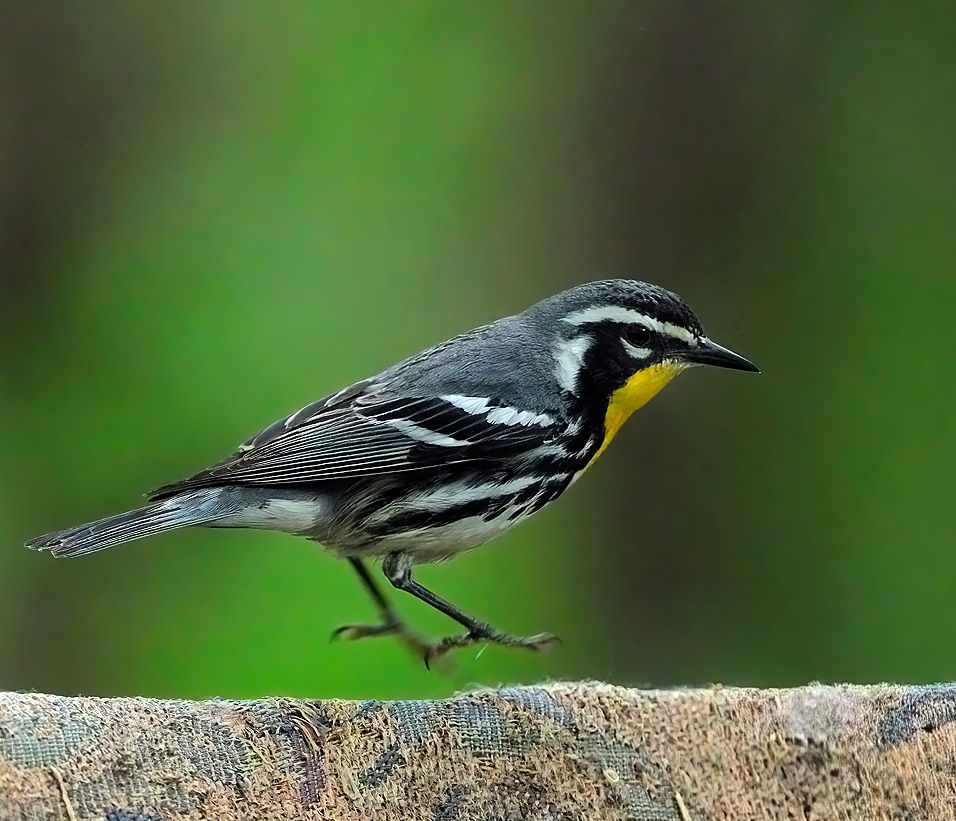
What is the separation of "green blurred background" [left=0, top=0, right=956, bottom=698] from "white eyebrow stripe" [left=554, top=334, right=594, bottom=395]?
1.90 feet

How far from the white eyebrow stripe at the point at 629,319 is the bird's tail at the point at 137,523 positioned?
61cm

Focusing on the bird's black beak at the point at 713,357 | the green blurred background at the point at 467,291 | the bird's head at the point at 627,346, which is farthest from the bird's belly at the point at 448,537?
the green blurred background at the point at 467,291

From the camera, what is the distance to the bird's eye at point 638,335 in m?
1.52

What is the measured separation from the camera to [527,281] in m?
2.17

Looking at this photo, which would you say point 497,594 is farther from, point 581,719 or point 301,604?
point 581,719

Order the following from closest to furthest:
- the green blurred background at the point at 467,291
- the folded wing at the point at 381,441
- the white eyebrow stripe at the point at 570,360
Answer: the folded wing at the point at 381,441 < the white eyebrow stripe at the point at 570,360 < the green blurred background at the point at 467,291

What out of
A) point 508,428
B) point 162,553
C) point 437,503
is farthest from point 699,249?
point 162,553

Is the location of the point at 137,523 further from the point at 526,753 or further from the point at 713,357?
the point at 713,357

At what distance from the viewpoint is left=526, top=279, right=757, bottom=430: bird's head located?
1508mm

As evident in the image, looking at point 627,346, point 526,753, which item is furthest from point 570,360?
point 526,753

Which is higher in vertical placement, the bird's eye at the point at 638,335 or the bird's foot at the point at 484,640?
the bird's eye at the point at 638,335

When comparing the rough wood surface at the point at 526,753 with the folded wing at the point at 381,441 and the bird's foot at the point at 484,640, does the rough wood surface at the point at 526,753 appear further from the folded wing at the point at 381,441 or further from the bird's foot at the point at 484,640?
the folded wing at the point at 381,441

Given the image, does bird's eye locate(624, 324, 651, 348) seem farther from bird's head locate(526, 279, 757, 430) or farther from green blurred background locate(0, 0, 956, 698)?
green blurred background locate(0, 0, 956, 698)

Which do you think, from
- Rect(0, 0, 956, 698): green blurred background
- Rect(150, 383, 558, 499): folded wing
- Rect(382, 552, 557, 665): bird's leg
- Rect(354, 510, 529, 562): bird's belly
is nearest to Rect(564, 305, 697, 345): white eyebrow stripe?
Rect(150, 383, 558, 499): folded wing
